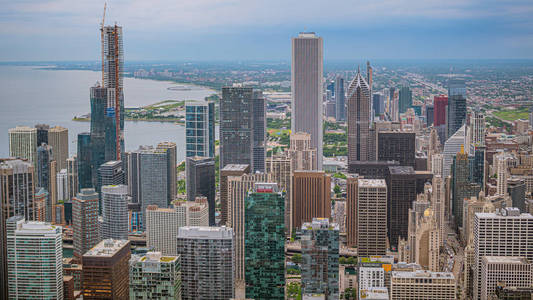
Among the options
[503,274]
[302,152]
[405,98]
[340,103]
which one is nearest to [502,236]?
[503,274]

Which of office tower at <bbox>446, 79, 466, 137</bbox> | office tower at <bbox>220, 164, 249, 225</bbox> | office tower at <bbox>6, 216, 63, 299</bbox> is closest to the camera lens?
office tower at <bbox>6, 216, 63, 299</bbox>

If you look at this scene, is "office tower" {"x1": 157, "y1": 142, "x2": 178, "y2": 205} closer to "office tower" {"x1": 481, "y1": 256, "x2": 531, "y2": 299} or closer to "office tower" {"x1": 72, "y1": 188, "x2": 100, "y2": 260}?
"office tower" {"x1": 72, "y1": 188, "x2": 100, "y2": 260}

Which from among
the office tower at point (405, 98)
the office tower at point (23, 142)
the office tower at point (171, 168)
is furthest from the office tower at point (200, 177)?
the office tower at point (405, 98)

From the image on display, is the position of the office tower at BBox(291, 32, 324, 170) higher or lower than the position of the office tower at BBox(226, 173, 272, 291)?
higher

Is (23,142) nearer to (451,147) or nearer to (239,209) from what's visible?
(239,209)

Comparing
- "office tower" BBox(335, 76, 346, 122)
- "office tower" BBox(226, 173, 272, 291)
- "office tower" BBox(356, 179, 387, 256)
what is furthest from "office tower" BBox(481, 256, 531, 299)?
"office tower" BBox(335, 76, 346, 122)
